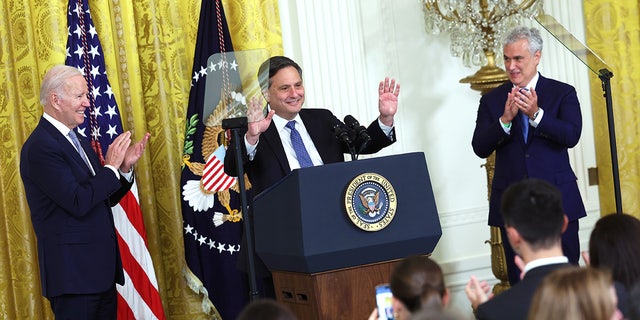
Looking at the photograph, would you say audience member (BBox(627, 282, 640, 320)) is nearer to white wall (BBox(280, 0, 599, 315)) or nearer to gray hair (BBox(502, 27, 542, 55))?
gray hair (BBox(502, 27, 542, 55))

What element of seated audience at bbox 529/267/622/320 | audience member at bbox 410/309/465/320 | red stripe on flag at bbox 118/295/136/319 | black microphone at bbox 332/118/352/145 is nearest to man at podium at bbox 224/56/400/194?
black microphone at bbox 332/118/352/145

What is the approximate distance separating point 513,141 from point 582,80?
7.31 ft

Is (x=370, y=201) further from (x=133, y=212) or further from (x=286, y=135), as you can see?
(x=133, y=212)

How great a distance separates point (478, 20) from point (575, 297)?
3.96 metres

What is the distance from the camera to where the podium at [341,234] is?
3.53 m

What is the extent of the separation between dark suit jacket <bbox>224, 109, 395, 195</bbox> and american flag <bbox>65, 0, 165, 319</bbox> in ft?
3.73

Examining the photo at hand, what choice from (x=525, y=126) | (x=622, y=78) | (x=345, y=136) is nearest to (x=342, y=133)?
(x=345, y=136)

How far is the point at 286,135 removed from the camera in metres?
4.30

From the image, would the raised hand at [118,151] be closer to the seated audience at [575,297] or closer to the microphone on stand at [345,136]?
the microphone on stand at [345,136]

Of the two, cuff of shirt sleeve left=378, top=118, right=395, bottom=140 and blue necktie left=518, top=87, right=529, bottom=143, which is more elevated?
cuff of shirt sleeve left=378, top=118, right=395, bottom=140

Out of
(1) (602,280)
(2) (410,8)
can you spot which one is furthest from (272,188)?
(2) (410,8)

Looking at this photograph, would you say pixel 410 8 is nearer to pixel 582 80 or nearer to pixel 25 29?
pixel 582 80

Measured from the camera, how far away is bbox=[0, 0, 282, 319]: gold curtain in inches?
210

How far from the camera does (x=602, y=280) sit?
213cm
